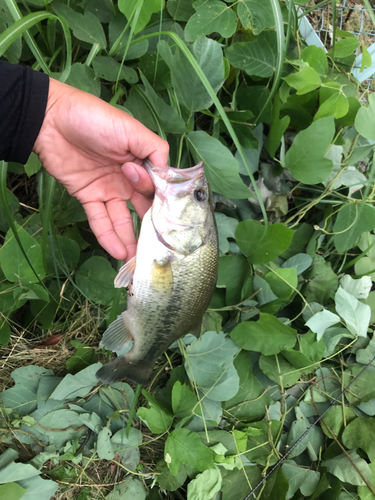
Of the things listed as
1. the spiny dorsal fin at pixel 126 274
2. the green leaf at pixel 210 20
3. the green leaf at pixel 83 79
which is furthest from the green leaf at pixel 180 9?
the spiny dorsal fin at pixel 126 274

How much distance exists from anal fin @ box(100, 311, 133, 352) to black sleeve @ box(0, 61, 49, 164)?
0.64 metres

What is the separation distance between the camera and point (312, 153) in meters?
1.38

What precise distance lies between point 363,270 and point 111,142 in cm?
158

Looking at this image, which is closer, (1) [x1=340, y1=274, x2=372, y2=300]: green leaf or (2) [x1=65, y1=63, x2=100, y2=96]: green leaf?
(2) [x1=65, y1=63, x2=100, y2=96]: green leaf

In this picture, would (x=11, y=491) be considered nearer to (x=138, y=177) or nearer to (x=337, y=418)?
(x=138, y=177)

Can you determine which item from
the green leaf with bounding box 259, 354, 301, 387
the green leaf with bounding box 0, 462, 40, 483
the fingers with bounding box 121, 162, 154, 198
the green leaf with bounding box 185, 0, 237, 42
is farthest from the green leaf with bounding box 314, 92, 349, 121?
the green leaf with bounding box 0, 462, 40, 483

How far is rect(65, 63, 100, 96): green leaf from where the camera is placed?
1.09 m

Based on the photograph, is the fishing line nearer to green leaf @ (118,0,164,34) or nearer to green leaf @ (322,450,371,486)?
green leaf @ (322,450,371,486)

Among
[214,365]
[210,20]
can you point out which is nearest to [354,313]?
[214,365]

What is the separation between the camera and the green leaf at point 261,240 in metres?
1.27

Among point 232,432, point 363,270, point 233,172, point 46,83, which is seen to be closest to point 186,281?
point 233,172

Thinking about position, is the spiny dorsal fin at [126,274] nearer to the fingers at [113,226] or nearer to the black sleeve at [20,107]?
the fingers at [113,226]

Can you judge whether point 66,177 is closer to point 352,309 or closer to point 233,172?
point 233,172

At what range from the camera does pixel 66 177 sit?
1.12 meters
